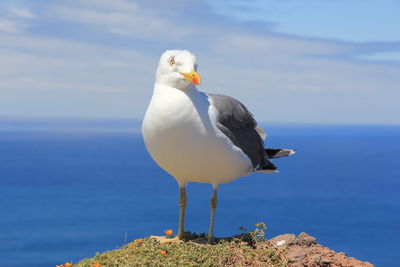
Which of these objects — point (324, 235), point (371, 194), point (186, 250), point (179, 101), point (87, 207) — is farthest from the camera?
point (371, 194)

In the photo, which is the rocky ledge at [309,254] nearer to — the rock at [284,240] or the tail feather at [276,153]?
the rock at [284,240]

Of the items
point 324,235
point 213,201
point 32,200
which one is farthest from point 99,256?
point 32,200

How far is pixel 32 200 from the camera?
13050cm

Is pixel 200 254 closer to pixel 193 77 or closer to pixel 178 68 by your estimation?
pixel 193 77

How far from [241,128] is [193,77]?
167cm

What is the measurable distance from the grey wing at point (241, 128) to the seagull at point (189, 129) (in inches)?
0.8

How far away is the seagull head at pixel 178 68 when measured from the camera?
9244 mm

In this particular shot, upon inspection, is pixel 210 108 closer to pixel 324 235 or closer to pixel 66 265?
pixel 66 265

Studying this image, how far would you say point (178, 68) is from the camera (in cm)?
934

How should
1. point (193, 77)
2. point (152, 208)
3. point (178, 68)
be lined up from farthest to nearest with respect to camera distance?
point (152, 208) < point (178, 68) < point (193, 77)

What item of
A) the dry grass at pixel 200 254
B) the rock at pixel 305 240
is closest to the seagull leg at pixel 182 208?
the dry grass at pixel 200 254

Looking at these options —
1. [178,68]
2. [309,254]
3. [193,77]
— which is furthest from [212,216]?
[178,68]

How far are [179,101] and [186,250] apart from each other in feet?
8.90

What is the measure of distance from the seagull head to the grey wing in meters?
0.80
